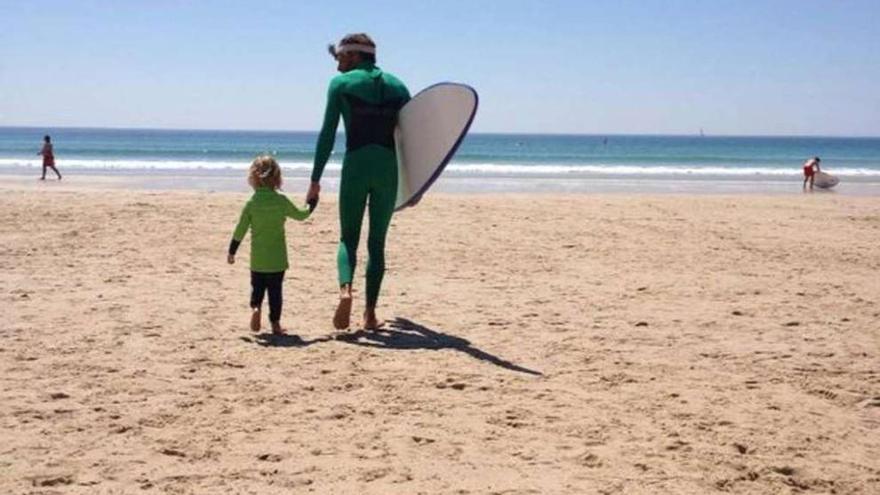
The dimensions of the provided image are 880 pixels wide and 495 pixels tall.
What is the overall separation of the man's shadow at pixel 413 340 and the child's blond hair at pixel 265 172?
1040 millimetres

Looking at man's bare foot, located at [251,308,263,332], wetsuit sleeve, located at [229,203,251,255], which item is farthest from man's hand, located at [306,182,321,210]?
man's bare foot, located at [251,308,263,332]

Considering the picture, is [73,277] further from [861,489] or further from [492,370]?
[861,489]

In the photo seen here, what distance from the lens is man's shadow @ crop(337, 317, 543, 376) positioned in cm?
490

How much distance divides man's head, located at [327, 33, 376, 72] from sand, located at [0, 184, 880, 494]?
1.63 metres

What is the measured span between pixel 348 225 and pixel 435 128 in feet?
2.79

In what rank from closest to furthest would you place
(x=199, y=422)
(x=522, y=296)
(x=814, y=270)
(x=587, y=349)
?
(x=199, y=422) < (x=587, y=349) < (x=522, y=296) < (x=814, y=270)

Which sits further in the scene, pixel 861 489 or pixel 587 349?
pixel 587 349

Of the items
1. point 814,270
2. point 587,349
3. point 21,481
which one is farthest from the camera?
point 814,270

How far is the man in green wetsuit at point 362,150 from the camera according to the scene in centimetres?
523

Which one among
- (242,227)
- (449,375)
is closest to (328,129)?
(242,227)

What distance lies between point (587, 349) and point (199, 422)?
2261 millimetres

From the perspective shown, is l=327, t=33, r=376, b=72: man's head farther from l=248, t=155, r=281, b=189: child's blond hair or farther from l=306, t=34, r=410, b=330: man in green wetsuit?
l=248, t=155, r=281, b=189: child's blond hair

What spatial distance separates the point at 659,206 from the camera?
15.1 meters

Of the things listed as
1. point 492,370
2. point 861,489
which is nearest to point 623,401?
point 492,370
